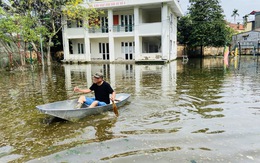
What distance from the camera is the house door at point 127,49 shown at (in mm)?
29408

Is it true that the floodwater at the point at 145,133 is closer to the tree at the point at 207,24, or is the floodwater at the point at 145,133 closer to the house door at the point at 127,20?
the house door at the point at 127,20

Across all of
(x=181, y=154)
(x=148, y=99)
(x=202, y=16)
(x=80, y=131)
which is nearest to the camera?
(x=181, y=154)

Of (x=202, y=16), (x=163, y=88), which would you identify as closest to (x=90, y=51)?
(x=202, y=16)

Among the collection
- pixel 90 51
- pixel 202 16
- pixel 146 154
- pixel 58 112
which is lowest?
pixel 146 154

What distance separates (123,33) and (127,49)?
2.60 metres

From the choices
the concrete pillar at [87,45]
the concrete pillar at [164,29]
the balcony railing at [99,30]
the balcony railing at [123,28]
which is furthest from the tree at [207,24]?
the concrete pillar at [87,45]

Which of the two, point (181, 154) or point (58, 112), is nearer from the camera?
point (181, 154)

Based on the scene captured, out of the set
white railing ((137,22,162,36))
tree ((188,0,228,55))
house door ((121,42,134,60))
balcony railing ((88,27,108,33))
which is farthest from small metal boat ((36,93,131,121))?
tree ((188,0,228,55))

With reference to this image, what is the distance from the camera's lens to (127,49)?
1164 inches

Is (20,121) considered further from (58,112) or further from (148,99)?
(148,99)

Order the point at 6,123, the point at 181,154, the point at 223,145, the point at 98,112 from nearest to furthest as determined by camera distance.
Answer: the point at 181,154 < the point at 223,145 < the point at 6,123 < the point at 98,112

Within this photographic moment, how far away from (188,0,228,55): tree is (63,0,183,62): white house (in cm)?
745

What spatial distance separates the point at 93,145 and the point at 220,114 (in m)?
3.66

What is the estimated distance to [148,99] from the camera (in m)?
8.21
